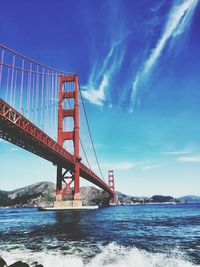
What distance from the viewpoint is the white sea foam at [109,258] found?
29.1ft

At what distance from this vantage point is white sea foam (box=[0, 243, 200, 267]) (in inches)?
Answer: 350

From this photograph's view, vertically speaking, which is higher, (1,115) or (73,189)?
Result: (1,115)

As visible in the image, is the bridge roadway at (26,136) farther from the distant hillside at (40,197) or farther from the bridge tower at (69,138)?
the distant hillside at (40,197)

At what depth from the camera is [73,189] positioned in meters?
48.6

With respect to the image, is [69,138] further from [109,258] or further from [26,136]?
[109,258]

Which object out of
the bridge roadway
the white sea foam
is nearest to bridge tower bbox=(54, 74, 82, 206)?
the bridge roadway

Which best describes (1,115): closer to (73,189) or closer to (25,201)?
(73,189)

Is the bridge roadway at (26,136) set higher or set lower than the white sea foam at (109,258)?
higher

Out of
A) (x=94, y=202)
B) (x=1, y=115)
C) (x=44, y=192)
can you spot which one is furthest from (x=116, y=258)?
(x=44, y=192)

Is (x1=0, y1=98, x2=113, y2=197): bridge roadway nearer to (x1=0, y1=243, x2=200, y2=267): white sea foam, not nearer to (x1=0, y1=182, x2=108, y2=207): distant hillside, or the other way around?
(x1=0, y1=243, x2=200, y2=267): white sea foam

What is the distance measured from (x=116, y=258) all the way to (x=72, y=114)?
1704 inches

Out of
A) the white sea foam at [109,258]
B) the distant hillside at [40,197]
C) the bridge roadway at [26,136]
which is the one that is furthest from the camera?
the distant hillside at [40,197]

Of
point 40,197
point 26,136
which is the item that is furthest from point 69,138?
point 40,197

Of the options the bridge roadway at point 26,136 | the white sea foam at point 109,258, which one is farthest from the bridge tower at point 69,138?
the white sea foam at point 109,258
